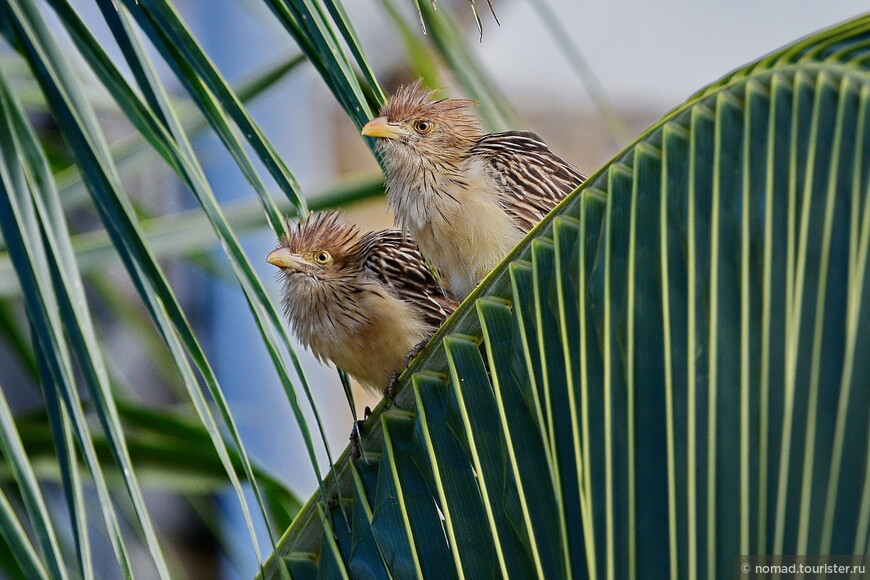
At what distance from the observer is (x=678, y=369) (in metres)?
1.01

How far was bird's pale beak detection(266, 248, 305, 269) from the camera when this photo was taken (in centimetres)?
281

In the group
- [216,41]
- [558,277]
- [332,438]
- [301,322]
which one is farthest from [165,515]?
[558,277]

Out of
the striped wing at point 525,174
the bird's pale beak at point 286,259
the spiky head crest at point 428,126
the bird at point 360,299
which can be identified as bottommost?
the bird at point 360,299

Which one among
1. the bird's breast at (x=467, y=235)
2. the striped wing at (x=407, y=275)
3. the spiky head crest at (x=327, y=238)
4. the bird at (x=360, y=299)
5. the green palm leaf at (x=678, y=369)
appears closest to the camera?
the green palm leaf at (x=678, y=369)

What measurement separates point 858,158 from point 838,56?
14cm

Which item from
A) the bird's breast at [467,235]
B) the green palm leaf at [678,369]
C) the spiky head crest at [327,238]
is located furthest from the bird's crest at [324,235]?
the green palm leaf at [678,369]

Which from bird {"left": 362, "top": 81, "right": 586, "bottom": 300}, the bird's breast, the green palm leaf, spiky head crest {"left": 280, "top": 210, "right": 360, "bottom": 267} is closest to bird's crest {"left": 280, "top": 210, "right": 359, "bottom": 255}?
spiky head crest {"left": 280, "top": 210, "right": 360, "bottom": 267}

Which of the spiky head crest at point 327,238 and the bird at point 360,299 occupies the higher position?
the spiky head crest at point 327,238

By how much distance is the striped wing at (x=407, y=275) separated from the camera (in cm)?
277

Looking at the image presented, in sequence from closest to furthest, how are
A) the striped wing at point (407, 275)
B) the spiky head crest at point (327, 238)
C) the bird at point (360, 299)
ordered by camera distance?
1. the bird at point (360, 299)
2. the striped wing at point (407, 275)
3. the spiky head crest at point (327, 238)

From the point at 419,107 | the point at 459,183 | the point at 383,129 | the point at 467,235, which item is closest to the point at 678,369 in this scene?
the point at 467,235

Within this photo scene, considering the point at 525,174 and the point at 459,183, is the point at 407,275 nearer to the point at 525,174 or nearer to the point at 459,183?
the point at 459,183

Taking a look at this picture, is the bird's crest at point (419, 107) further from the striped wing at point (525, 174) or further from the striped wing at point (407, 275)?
the striped wing at point (407, 275)

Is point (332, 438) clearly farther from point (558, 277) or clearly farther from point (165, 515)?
point (558, 277)
